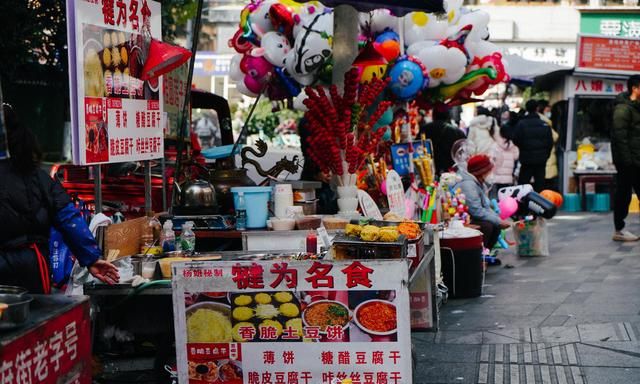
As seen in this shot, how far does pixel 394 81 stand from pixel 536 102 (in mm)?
7374

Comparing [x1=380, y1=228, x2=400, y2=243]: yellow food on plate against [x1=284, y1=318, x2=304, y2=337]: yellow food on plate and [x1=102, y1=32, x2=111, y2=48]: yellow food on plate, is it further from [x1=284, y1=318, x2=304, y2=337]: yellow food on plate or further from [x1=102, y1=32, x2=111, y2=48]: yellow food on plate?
[x1=102, y1=32, x2=111, y2=48]: yellow food on plate

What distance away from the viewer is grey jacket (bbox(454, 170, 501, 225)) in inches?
405

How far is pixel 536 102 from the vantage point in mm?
17000

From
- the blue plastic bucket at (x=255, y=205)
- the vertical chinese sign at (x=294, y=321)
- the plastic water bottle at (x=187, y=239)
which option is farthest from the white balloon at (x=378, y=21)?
the vertical chinese sign at (x=294, y=321)

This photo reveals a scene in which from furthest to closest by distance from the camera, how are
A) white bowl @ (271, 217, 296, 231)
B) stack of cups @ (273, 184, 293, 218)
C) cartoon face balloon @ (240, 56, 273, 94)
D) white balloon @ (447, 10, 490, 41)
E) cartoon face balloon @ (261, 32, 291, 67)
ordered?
white balloon @ (447, 10, 490, 41) < cartoon face balloon @ (240, 56, 273, 94) < cartoon face balloon @ (261, 32, 291, 67) < stack of cups @ (273, 184, 293, 218) < white bowl @ (271, 217, 296, 231)

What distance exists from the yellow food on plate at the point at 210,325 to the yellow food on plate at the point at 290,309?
30 cm

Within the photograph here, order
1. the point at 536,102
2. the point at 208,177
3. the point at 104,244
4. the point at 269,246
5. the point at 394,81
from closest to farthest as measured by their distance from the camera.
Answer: the point at 104,244
the point at 269,246
the point at 208,177
the point at 394,81
the point at 536,102

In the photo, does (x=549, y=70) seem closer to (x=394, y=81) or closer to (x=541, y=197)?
(x=541, y=197)

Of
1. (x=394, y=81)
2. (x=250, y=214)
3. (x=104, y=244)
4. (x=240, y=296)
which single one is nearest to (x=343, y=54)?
(x=394, y=81)

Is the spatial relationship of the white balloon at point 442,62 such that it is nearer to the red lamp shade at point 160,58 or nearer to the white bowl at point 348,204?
the white bowl at point 348,204

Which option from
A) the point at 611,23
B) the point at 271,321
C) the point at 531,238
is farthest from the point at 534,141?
the point at 611,23

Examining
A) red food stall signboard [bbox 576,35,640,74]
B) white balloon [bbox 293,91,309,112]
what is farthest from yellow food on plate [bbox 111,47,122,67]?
red food stall signboard [bbox 576,35,640,74]

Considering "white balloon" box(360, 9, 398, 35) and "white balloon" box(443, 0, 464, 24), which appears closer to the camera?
"white balloon" box(360, 9, 398, 35)

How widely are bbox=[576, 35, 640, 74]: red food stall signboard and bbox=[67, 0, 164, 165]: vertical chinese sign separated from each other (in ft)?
43.0
